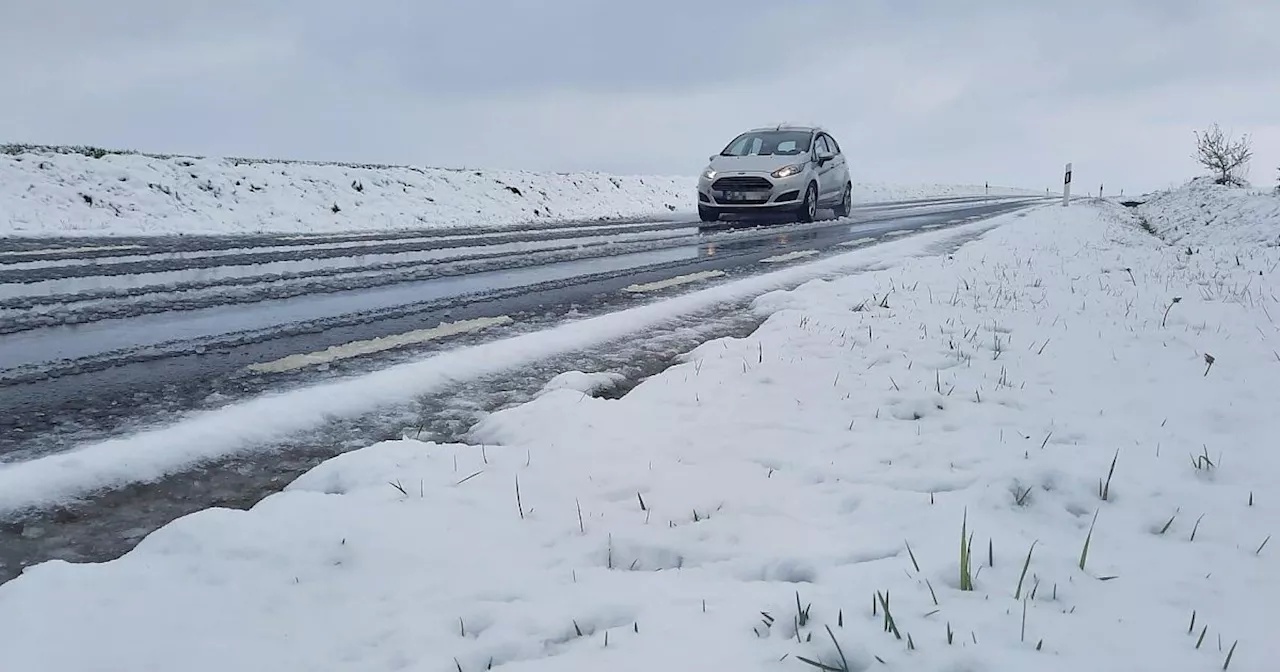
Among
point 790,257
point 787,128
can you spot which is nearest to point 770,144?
point 787,128

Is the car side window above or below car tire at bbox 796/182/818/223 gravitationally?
above

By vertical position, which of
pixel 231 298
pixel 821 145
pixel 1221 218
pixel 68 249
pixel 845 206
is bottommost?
pixel 231 298

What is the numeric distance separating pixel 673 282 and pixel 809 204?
33.0 ft

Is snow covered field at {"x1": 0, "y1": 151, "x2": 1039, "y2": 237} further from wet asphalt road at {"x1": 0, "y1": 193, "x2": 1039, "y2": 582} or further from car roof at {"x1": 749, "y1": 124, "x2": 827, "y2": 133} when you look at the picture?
car roof at {"x1": 749, "y1": 124, "x2": 827, "y2": 133}

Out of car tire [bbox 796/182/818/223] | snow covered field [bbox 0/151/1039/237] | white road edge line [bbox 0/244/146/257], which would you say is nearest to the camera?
white road edge line [bbox 0/244/146/257]

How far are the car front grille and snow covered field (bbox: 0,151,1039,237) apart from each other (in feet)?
14.2

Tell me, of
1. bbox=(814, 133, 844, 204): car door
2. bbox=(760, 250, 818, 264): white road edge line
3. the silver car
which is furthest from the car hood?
bbox=(760, 250, 818, 264): white road edge line

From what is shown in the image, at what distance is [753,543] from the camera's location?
7.82 feet

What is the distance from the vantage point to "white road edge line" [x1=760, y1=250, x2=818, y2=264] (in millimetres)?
9586

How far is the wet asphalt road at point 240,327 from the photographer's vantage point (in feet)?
9.17

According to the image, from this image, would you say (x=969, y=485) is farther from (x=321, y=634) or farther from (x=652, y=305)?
(x=652, y=305)

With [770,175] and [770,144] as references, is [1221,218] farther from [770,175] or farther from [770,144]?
[770,144]

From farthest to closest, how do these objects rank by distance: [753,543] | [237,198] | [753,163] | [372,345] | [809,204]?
[809,204], [753,163], [237,198], [372,345], [753,543]

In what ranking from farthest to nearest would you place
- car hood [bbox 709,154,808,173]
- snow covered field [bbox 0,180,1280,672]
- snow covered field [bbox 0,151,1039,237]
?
car hood [bbox 709,154,808,173], snow covered field [bbox 0,151,1039,237], snow covered field [bbox 0,180,1280,672]
